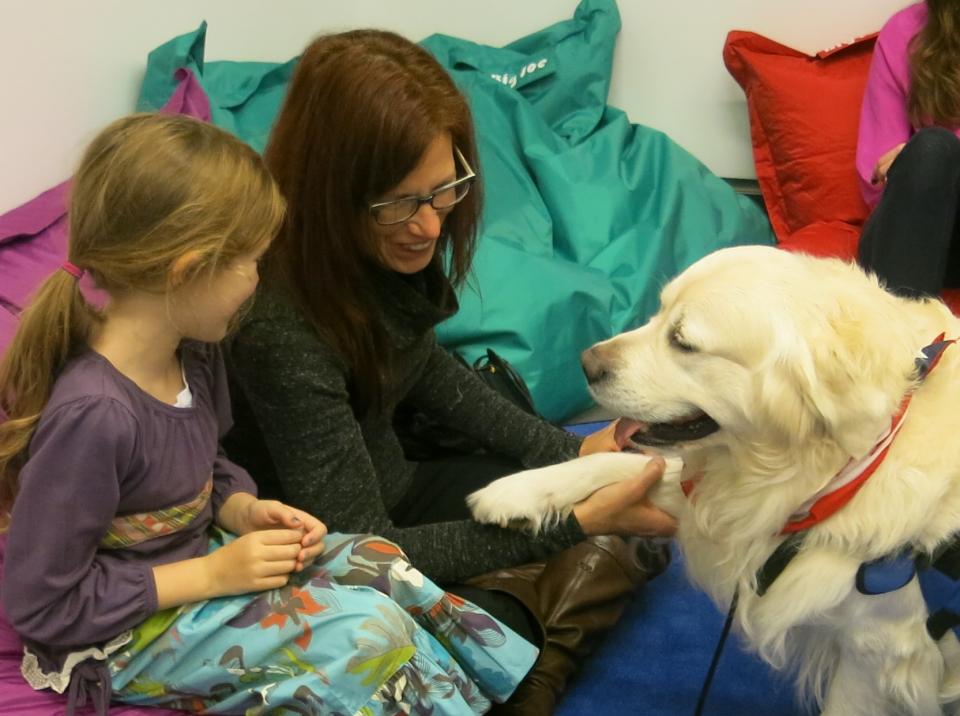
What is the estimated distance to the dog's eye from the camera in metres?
1.16

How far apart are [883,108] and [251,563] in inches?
82.8

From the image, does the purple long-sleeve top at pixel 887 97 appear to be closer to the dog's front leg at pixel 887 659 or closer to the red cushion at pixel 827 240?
the red cushion at pixel 827 240

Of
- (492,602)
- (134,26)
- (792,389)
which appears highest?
(134,26)

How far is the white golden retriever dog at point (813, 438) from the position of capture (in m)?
1.05

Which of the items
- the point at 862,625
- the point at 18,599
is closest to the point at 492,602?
the point at 862,625

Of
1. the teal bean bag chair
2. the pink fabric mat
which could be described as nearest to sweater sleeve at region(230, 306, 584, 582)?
the pink fabric mat

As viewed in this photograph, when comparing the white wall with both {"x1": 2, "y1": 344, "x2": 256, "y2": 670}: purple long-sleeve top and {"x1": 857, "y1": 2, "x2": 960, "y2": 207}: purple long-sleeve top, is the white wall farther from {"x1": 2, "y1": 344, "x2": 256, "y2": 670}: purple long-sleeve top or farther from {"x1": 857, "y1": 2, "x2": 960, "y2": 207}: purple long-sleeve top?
{"x1": 2, "y1": 344, "x2": 256, "y2": 670}: purple long-sleeve top

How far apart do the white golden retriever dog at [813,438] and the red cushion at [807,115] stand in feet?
4.91

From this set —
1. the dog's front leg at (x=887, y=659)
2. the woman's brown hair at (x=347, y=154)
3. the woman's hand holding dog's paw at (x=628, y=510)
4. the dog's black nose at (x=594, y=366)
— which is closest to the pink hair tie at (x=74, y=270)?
the woman's brown hair at (x=347, y=154)

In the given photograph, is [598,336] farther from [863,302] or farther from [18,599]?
[18,599]

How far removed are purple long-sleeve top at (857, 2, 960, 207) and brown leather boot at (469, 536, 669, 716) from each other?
1.40 metres

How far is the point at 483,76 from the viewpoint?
106 inches

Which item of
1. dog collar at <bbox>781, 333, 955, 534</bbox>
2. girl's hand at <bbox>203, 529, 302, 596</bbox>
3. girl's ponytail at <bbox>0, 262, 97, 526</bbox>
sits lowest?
girl's hand at <bbox>203, 529, 302, 596</bbox>

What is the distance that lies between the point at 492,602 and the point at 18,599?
658 mm
